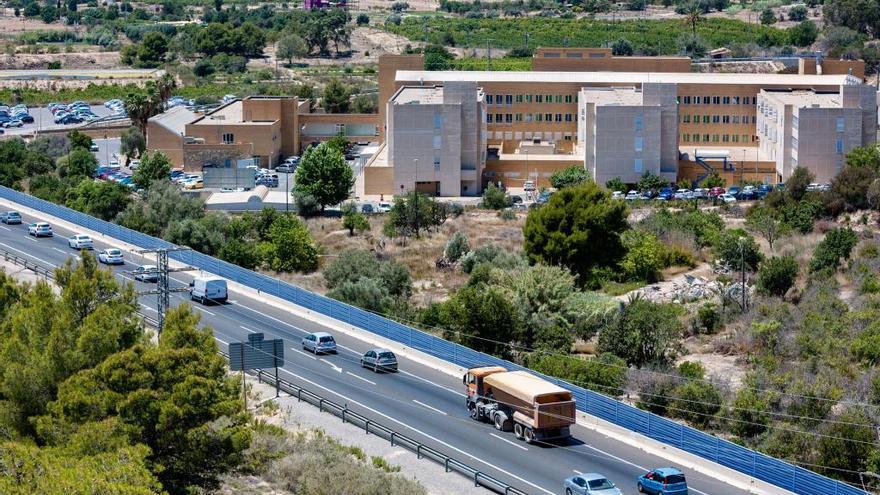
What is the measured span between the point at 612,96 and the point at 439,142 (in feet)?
41.1

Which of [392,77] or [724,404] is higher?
[392,77]

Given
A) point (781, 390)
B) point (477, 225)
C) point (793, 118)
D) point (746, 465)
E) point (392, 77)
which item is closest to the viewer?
point (746, 465)

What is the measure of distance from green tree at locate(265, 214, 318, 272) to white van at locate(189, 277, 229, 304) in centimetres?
1408

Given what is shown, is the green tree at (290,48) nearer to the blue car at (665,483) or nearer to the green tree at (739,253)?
the green tree at (739,253)

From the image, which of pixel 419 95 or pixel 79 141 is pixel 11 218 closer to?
pixel 419 95

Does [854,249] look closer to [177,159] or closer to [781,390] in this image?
[781,390]

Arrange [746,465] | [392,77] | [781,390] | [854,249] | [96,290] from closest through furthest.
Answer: [746,465]
[96,290]
[781,390]
[854,249]
[392,77]

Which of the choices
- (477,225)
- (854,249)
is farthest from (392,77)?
(854,249)

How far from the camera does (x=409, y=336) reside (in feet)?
166

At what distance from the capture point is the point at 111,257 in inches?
2480

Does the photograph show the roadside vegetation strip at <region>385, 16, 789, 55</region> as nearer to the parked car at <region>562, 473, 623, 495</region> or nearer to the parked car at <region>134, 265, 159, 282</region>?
the parked car at <region>134, 265, 159, 282</region>

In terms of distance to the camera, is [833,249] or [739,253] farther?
[739,253]

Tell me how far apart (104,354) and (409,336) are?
13.8m

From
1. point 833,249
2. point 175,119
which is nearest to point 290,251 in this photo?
point 833,249
